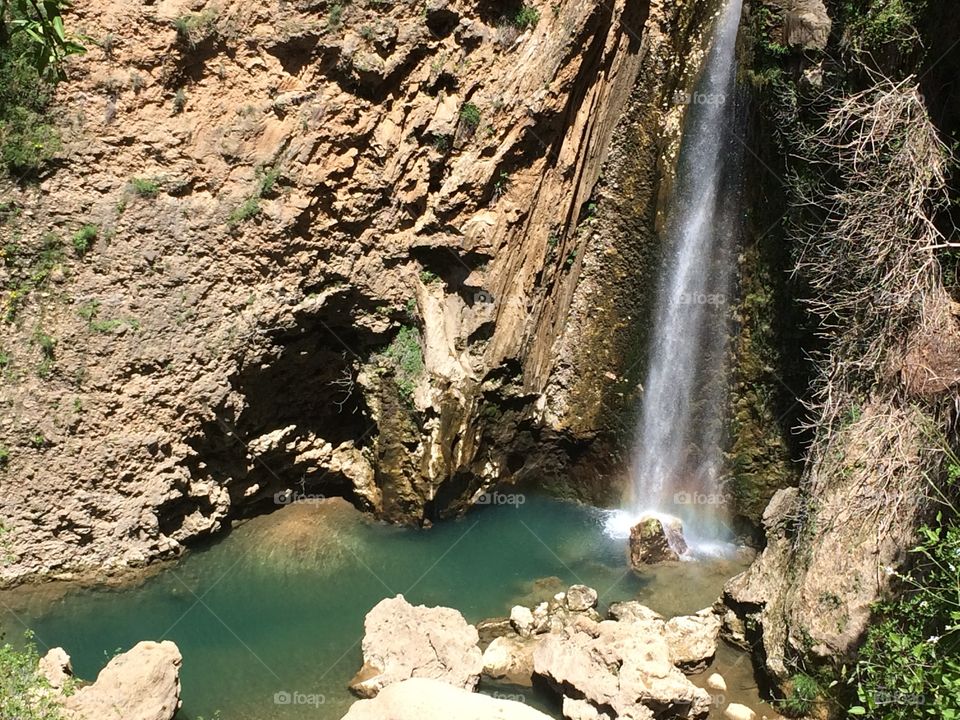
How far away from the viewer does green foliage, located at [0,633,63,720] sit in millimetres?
7066

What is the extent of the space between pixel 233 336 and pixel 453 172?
371 centimetres

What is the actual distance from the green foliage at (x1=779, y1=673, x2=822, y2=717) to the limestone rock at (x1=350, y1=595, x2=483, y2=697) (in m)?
3.42

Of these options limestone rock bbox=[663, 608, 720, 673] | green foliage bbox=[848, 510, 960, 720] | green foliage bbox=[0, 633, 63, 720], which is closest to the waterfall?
limestone rock bbox=[663, 608, 720, 673]

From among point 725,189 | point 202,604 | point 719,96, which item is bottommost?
point 202,604

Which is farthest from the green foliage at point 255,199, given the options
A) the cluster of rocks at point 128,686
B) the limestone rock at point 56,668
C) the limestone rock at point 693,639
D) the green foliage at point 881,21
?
the limestone rock at point 693,639

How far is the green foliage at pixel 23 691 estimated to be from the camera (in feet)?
23.2

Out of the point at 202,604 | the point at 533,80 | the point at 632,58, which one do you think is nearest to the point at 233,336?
the point at 202,604

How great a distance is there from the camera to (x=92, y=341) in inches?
408

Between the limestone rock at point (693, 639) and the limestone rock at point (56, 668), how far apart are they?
6790 mm

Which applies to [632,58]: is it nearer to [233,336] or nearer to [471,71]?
[471,71]

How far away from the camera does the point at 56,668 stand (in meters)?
8.64

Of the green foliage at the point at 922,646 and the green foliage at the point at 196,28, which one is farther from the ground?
the green foliage at the point at 196,28

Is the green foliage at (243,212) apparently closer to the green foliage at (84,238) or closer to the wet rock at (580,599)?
the green foliage at (84,238)

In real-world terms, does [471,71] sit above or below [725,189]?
above
